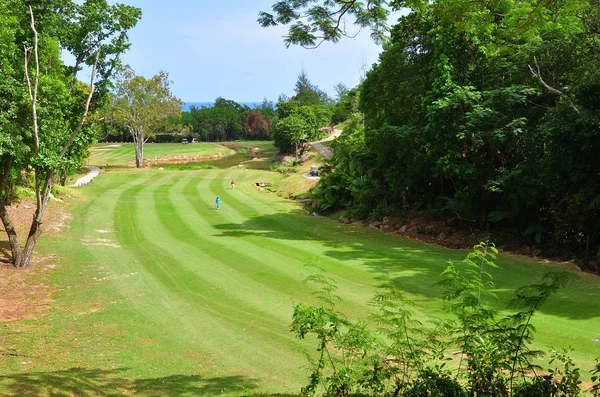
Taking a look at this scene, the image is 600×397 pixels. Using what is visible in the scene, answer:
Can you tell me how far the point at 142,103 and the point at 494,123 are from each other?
49.9 meters

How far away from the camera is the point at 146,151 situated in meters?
92.5

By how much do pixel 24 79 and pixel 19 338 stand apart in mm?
9129

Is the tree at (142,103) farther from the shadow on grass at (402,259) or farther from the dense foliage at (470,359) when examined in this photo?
the dense foliage at (470,359)

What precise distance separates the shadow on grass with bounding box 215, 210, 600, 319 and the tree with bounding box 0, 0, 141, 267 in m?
9.41

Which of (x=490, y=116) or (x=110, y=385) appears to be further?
(x=490, y=116)

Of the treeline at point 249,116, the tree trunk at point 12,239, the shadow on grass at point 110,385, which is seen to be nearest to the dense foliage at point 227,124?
the treeline at point 249,116

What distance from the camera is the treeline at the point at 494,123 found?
1628cm

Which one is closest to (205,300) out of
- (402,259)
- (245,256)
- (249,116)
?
(245,256)

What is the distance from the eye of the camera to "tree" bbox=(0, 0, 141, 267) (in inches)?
601

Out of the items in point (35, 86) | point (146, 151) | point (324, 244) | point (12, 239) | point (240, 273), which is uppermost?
point (35, 86)

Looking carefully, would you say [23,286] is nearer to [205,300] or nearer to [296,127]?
[205,300]

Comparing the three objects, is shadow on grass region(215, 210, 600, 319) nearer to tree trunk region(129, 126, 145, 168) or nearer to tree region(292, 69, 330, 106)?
tree trunk region(129, 126, 145, 168)

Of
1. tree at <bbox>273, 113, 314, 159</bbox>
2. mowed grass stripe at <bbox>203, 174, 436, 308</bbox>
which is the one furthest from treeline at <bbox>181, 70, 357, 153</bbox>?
mowed grass stripe at <bbox>203, 174, 436, 308</bbox>

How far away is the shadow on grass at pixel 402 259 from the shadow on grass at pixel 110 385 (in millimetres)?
7005
